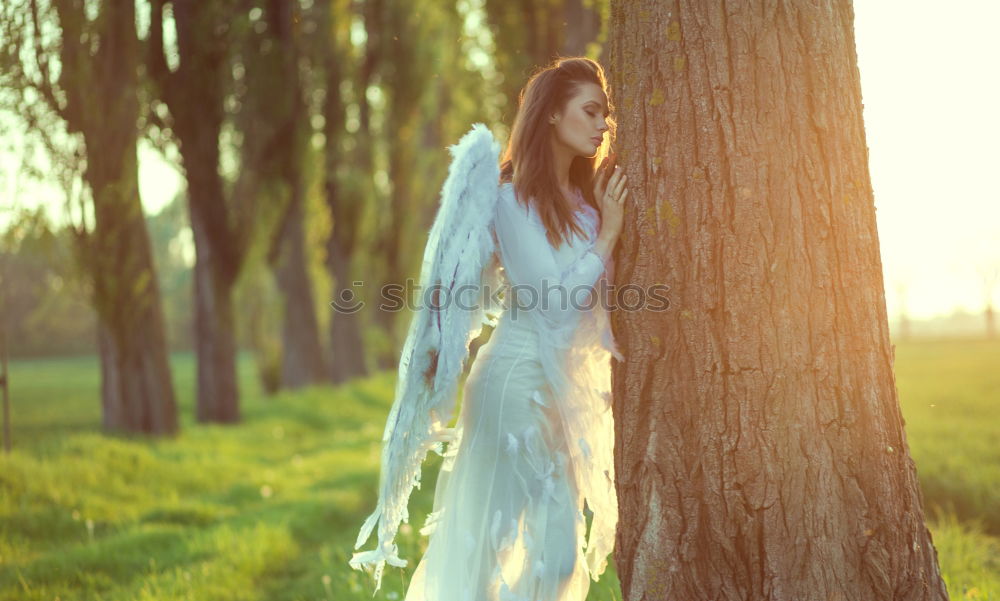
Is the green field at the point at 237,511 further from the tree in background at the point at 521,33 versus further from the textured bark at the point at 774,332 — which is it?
the tree in background at the point at 521,33

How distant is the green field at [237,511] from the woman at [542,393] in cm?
83

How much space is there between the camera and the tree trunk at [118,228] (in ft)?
25.5

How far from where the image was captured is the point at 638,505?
2488 millimetres

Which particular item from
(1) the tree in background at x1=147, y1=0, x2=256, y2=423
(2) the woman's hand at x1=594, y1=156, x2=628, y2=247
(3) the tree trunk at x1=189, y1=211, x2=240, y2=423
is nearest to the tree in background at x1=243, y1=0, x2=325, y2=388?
(1) the tree in background at x1=147, y1=0, x2=256, y2=423

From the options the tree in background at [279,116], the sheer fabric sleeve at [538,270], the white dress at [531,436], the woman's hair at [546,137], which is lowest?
the white dress at [531,436]

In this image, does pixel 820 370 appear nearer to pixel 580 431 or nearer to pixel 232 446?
pixel 580 431

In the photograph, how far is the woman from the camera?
267 centimetres

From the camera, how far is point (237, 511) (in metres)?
6.00

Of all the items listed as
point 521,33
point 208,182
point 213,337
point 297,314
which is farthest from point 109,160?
point 297,314

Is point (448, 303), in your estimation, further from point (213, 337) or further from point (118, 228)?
point (213, 337)

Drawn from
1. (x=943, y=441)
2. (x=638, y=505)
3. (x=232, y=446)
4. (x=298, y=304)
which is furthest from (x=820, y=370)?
(x=298, y=304)

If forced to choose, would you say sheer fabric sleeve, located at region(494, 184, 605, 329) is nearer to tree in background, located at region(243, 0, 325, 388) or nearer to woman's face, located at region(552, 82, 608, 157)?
woman's face, located at region(552, 82, 608, 157)

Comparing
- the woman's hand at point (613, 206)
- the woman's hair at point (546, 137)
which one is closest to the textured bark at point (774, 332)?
the woman's hand at point (613, 206)

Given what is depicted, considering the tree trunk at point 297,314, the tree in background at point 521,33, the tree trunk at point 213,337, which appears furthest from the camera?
the tree trunk at point 297,314
